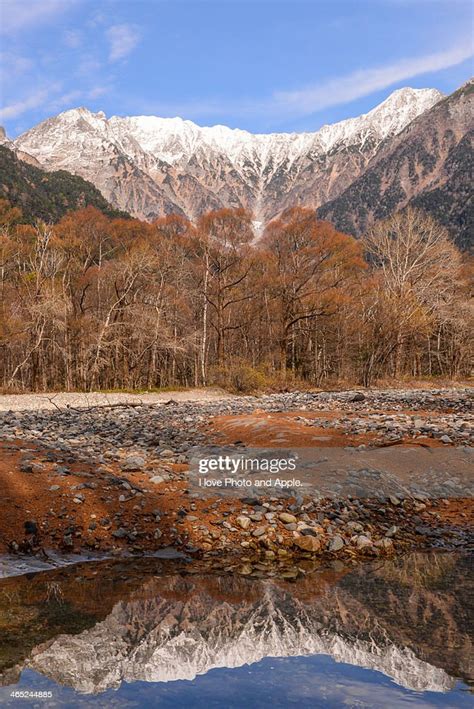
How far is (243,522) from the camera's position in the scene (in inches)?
298

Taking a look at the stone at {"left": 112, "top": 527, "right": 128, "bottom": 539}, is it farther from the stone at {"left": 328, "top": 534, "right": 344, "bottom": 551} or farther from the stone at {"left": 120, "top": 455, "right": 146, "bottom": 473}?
the stone at {"left": 328, "top": 534, "right": 344, "bottom": 551}

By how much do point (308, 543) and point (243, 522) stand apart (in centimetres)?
94

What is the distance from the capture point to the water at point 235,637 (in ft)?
11.6

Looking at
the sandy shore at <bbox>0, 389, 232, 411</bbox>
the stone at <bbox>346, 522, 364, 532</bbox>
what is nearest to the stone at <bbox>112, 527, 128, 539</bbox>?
the stone at <bbox>346, 522, 364, 532</bbox>

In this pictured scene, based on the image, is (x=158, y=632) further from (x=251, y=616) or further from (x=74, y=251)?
(x=74, y=251)

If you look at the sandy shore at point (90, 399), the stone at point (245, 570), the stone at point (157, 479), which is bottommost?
the sandy shore at point (90, 399)

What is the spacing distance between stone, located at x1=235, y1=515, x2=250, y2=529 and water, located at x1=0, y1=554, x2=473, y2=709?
1295mm

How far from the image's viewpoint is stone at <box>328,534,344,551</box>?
7.12 metres

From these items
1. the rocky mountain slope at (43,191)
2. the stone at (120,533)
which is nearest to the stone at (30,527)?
the stone at (120,533)

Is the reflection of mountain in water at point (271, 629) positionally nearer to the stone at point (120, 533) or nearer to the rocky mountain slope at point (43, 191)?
the stone at point (120, 533)

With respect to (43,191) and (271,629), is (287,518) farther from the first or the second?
(43,191)

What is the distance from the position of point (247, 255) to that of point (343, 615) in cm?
3531

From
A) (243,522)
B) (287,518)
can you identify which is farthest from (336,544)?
(243,522)

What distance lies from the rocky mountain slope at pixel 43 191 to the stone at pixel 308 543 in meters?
82.8
